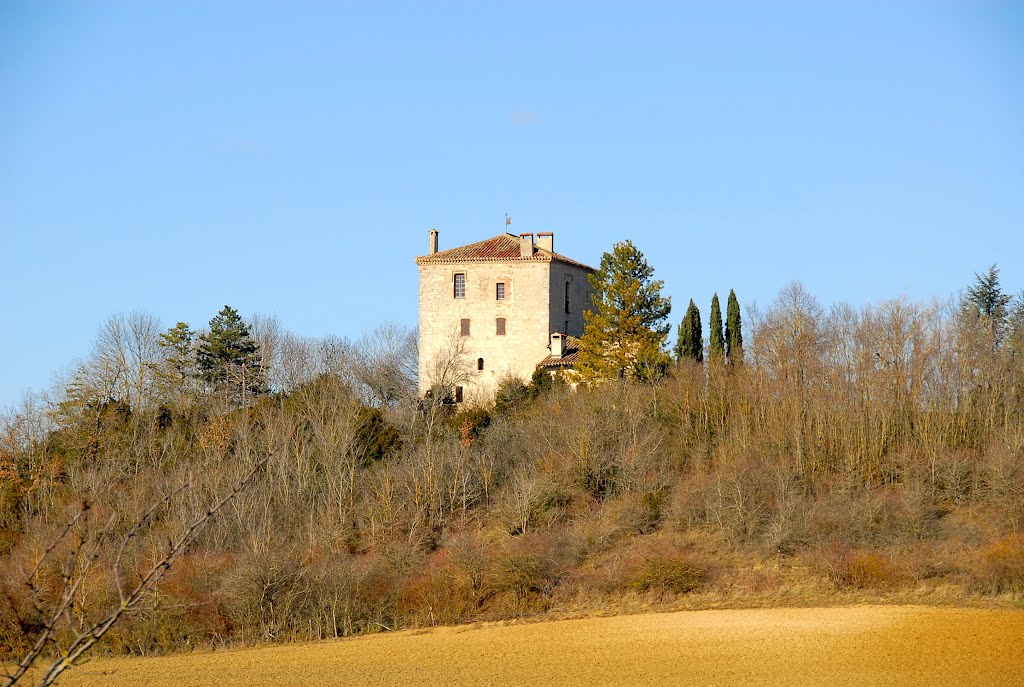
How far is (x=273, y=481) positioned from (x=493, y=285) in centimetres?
1887

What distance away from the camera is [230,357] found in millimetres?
60750

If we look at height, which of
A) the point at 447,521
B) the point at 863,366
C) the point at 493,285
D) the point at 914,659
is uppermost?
the point at 493,285

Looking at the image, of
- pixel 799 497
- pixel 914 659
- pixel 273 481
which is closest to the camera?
pixel 914 659

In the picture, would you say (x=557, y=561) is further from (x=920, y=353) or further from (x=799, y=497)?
(x=920, y=353)

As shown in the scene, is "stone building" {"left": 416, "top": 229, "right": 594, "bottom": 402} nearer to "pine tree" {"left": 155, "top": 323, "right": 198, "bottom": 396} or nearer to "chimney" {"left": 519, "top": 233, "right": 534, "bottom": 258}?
"chimney" {"left": 519, "top": 233, "right": 534, "bottom": 258}

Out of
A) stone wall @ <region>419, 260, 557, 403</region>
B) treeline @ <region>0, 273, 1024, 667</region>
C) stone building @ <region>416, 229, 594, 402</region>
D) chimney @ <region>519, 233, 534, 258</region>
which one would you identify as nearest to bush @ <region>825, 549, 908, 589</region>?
treeline @ <region>0, 273, 1024, 667</region>

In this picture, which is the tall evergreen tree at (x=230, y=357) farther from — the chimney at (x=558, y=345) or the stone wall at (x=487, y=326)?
the chimney at (x=558, y=345)

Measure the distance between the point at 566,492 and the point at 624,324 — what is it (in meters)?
11.3

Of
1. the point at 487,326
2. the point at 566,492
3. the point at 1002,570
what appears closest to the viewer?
the point at 1002,570

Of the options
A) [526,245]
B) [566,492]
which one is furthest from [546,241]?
[566,492]

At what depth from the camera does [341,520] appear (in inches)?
1388

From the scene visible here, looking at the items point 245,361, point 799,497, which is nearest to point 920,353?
point 799,497

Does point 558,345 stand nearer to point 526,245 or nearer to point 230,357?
point 526,245

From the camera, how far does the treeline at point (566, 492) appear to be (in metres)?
29.1
